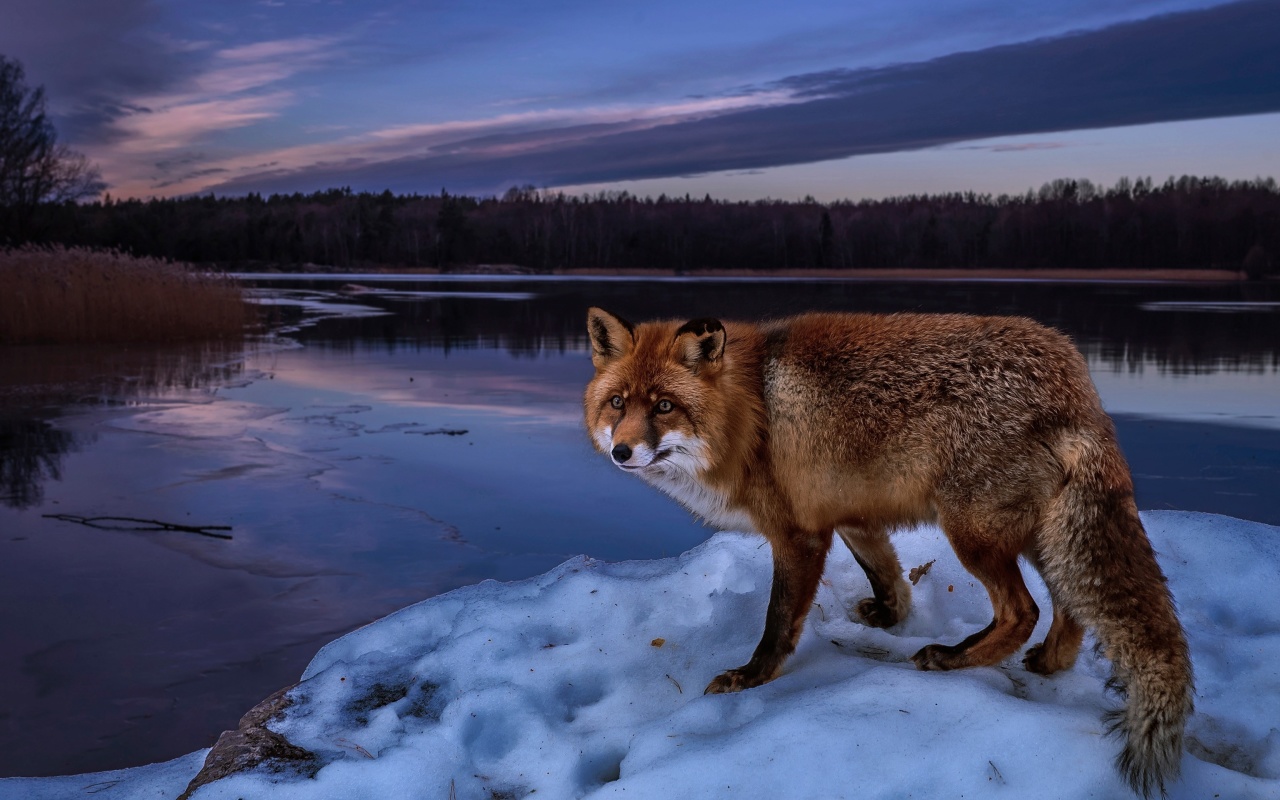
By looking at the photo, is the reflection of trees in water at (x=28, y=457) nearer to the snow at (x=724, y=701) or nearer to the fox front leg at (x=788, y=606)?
the snow at (x=724, y=701)

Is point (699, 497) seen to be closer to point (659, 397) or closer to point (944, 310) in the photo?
point (659, 397)

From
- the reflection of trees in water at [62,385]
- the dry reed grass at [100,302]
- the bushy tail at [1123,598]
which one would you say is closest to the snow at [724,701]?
the bushy tail at [1123,598]

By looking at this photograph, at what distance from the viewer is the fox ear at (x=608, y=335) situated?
3994 millimetres

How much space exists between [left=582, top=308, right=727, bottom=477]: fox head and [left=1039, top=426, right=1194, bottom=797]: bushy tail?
1.38m

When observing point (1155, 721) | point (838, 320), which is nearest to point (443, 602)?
point (838, 320)

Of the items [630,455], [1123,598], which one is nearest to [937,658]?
[1123,598]

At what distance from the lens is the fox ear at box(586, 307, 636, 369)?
3994 millimetres

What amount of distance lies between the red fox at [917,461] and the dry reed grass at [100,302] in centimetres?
1823

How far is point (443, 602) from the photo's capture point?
188 inches

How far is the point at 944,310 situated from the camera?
22781 millimetres

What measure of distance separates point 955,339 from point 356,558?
493 cm

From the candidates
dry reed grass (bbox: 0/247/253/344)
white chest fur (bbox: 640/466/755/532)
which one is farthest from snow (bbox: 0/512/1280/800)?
dry reed grass (bbox: 0/247/253/344)

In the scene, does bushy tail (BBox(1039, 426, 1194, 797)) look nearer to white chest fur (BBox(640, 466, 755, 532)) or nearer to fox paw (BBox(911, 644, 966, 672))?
fox paw (BBox(911, 644, 966, 672))

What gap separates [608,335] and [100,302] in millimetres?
18461
